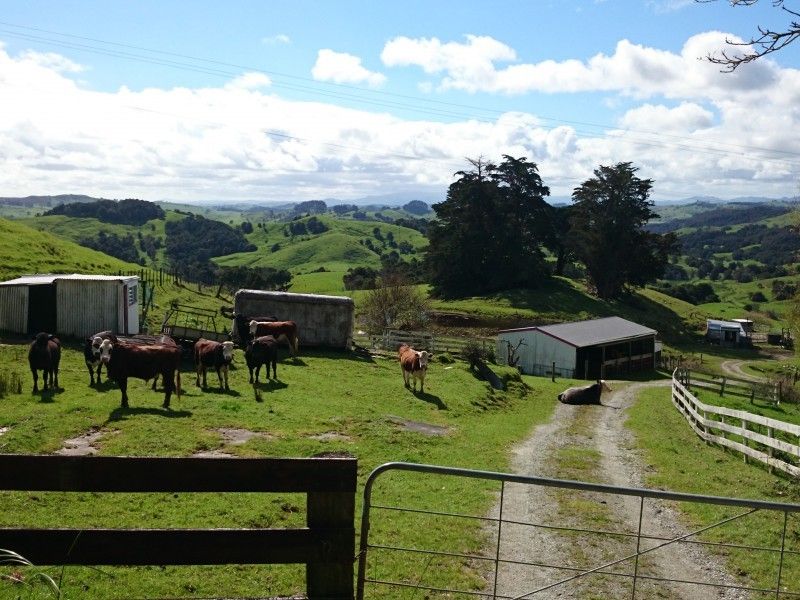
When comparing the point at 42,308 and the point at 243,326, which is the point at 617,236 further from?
the point at 42,308

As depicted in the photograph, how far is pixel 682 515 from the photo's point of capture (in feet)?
41.3

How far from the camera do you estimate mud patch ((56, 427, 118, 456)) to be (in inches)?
566

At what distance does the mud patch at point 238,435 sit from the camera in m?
16.2

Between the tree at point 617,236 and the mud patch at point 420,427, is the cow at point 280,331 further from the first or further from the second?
the tree at point 617,236

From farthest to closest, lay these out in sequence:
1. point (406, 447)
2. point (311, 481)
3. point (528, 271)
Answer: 1. point (528, 271)
2. point (406, 447)
3. point (311, 481)

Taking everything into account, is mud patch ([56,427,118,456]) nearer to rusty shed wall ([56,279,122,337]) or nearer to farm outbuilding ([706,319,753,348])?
rusty shed wall ([56,279,122,337])

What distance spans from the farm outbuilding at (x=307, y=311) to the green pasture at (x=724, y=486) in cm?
1682

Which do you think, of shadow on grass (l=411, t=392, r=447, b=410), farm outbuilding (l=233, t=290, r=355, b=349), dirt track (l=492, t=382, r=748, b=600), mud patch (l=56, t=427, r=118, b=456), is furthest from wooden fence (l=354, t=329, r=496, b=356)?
mud patch (l=56, t=427, r=118, b=456)

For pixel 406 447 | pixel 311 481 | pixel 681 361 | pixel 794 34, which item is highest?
pixel 794 34

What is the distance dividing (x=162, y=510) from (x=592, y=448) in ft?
42.8

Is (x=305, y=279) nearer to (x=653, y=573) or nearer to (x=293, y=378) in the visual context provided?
(x=293, y=378)

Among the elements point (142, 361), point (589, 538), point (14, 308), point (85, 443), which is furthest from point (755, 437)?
point (14, 308)

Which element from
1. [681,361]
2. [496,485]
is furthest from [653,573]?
[681,361]

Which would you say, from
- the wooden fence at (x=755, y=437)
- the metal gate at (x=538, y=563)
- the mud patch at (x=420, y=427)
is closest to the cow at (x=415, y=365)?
the mud patch at (x=420, y=427)
